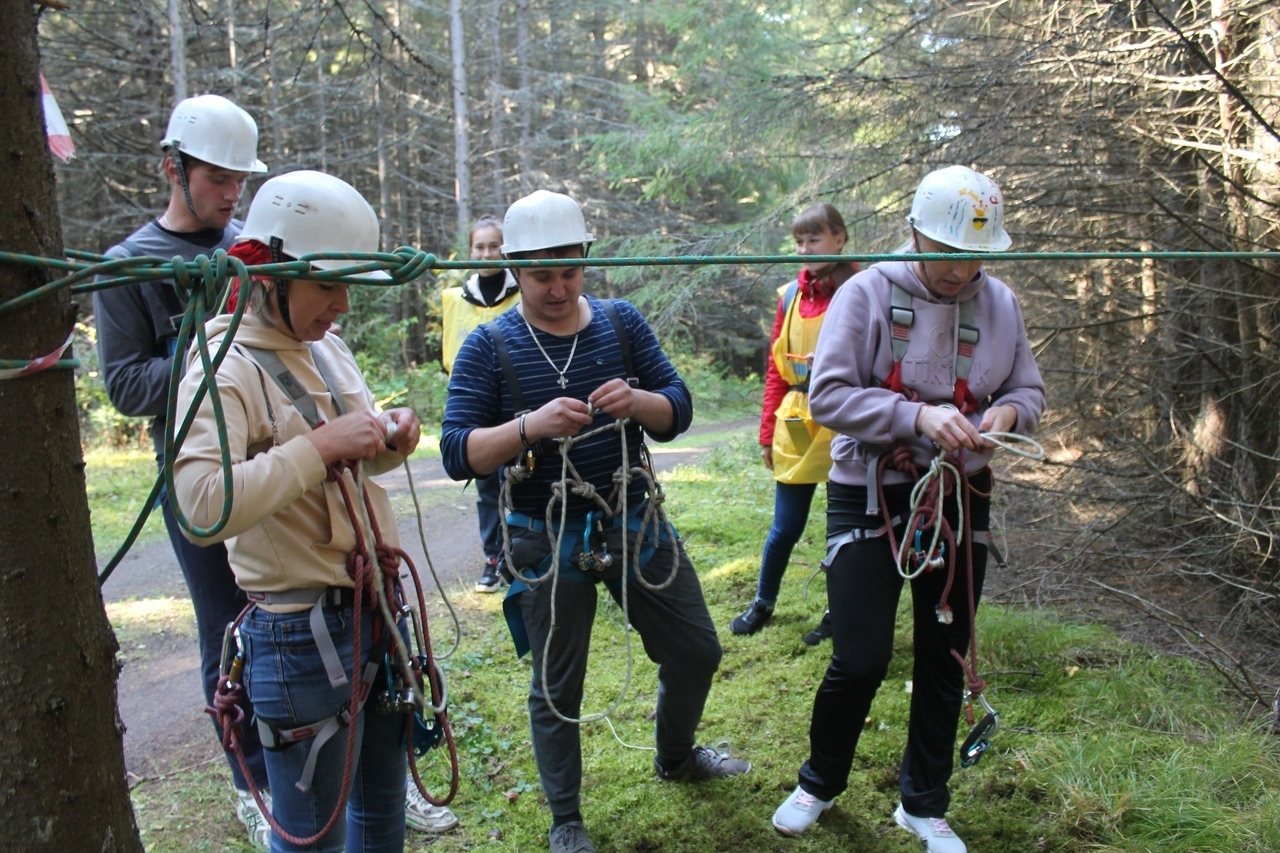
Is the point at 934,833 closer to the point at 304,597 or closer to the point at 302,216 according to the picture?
the point at 304,597

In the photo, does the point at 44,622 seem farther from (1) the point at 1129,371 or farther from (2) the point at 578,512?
(1) the point at 1129,371

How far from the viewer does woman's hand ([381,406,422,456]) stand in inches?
89.0

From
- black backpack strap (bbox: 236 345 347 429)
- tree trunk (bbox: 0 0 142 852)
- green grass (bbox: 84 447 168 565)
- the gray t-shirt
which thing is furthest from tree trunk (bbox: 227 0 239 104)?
tree trunk (bbox: 0 0 142 852)

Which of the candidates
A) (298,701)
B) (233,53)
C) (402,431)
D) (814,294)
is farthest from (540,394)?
(233,53)

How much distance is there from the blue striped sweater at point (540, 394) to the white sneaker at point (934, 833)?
4.71 feet

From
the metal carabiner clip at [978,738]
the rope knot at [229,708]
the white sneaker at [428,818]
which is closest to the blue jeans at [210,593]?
the white sneaker at [428,818]

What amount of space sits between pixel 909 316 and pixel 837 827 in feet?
5.84

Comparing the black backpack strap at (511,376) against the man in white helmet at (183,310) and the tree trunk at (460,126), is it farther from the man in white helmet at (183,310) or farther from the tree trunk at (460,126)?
the tree trunk at (460,126)

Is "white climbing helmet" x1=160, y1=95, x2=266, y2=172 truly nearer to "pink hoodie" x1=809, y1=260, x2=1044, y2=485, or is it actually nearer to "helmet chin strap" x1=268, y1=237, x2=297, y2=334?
"helmet chin strap" x1=268, y1=237, x2=297, y2=334

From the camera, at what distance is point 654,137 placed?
11.1 m

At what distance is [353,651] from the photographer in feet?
7.25

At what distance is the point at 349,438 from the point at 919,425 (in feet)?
5.43

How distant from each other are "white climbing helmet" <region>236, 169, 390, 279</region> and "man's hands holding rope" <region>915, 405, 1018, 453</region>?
1620mm

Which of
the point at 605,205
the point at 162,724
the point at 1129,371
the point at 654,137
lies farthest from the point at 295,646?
the point at 605,205
